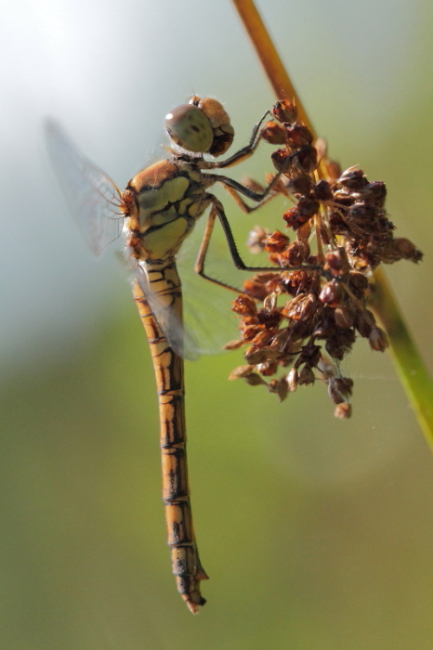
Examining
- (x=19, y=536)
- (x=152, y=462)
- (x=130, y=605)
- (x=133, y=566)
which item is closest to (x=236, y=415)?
A: (x=152, y=462)

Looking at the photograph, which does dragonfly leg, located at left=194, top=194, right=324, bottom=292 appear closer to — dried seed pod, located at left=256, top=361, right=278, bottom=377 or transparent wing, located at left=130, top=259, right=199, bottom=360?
transparent wing, located at left=130, top=259, right=199, bottom=360

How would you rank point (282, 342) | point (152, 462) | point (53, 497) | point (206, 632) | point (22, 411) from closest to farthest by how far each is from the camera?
1. point (282, 342)
2. point (206, 632)
3. point (152, 462)
4. point (53, 497)
5. point (22, 411)

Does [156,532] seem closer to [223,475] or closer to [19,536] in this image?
[223,475]

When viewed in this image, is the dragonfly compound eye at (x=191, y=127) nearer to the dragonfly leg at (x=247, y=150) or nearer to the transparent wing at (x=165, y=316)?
the dragonfly leg at (x=247, y=150)

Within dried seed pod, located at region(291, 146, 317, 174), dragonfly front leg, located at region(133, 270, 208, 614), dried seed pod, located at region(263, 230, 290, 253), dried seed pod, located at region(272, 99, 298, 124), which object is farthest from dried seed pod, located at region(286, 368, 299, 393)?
dragonfly front leg, located at region(133, 270, 208, 614)

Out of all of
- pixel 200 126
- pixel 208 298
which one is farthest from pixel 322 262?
pixel 208 298
